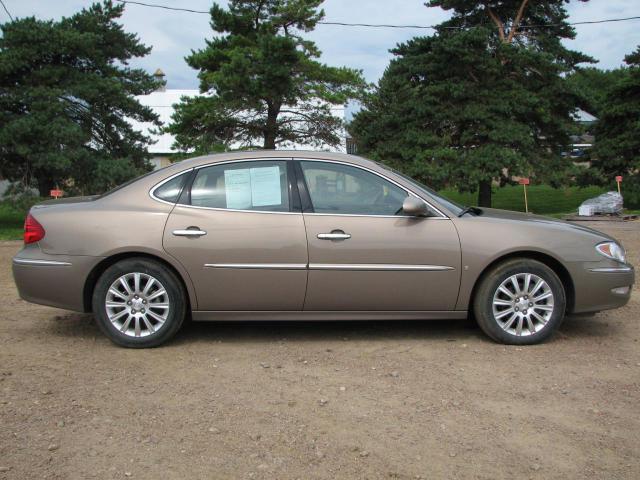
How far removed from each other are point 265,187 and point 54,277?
1.83 meters

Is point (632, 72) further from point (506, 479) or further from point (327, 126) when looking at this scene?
point (506, 479)

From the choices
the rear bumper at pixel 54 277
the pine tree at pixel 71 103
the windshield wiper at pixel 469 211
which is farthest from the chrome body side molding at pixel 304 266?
the pine tree at pixel 71 103

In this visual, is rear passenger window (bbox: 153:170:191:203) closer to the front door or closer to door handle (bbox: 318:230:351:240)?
the front door

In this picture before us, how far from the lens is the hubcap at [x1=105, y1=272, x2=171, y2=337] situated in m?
4.84

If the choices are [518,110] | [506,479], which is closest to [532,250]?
[506,479]

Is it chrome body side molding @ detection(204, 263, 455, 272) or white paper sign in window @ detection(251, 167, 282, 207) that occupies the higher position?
white paper sign in window @ detection(251, 167, 282, 207)

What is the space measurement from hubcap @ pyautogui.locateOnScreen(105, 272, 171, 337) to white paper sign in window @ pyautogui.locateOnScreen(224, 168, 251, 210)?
887mm

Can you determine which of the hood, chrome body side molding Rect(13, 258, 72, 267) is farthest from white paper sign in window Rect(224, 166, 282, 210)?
the hood

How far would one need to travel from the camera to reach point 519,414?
3.61 meters

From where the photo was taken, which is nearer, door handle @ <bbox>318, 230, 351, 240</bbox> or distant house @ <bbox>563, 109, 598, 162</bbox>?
door handle @ <bbox>318, 230, 351, 240</bbox>

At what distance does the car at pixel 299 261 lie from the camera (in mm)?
4832

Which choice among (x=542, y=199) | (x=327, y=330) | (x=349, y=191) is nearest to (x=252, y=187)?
(x=349, y=191)

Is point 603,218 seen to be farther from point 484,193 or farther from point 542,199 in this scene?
point 542,199

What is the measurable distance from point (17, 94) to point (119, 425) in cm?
1664
